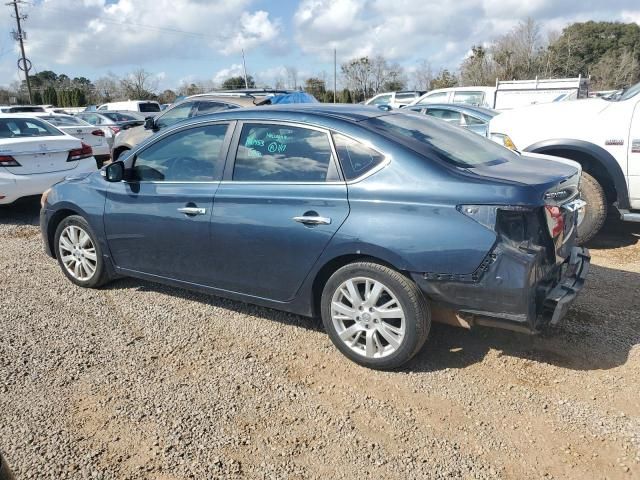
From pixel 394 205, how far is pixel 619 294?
257 cm

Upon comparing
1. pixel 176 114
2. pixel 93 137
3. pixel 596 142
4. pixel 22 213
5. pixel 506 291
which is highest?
pixel 176 114

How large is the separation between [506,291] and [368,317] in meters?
0.84

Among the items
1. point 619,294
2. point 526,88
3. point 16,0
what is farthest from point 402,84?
point 619,294

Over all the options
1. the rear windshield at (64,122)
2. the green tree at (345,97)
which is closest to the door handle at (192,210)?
the rear windshield at (64,122)

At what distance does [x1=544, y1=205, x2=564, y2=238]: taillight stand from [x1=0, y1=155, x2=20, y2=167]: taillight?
6930mm

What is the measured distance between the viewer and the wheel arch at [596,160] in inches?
214

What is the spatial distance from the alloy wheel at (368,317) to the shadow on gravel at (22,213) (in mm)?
5961

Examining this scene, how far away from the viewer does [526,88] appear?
16.2 meters

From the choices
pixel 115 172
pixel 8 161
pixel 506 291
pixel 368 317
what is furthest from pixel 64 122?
pixel 506 291

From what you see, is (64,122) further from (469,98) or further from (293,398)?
(293,398)

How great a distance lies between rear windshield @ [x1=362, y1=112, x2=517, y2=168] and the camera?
3305mm

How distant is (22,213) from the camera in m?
8.27

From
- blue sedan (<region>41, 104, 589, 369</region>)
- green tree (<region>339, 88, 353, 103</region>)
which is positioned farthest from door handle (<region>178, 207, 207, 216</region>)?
green tree (<region>339, 88, 353, 103</region>)

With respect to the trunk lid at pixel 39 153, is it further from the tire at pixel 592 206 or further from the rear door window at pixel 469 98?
the rear door window at pixel 469 98
